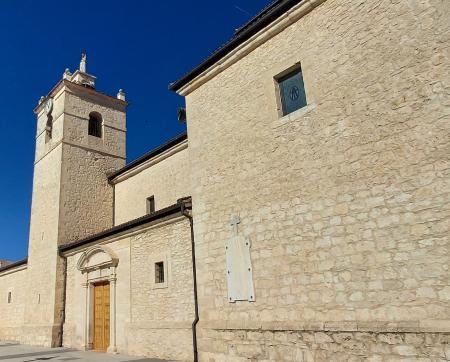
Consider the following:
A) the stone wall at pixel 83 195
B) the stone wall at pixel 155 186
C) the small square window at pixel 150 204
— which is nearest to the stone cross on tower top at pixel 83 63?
the stone wall at pixel 83 195

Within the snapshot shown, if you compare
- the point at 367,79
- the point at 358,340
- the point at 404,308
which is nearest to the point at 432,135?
the point at 367,79

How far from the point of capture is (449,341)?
4352 mm

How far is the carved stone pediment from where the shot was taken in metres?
10.7

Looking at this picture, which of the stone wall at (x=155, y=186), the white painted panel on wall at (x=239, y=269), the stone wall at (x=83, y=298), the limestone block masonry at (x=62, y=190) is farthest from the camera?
the limestone block masonry at (x=62, y=190)

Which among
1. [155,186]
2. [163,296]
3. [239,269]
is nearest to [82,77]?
[155,186]

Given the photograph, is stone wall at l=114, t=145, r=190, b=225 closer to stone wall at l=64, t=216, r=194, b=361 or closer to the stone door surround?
stone wall at l=64, t=216, r=194, b=361

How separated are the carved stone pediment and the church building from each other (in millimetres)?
284

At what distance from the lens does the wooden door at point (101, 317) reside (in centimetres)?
1084

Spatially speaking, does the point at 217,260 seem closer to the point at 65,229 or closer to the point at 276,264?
the point at 276,264

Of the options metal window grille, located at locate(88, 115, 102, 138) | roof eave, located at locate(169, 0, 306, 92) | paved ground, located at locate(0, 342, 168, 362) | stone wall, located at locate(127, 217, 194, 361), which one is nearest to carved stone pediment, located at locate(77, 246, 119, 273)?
stone wall, located at locate(127, 217, 194, 361)

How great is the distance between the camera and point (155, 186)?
1256 centimetres

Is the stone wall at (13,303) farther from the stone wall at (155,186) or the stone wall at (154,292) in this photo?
the stone wall at (154,292)

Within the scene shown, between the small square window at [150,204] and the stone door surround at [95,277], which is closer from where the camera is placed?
the stone door surround at [95,277]

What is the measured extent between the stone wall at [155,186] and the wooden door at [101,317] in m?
2.82
